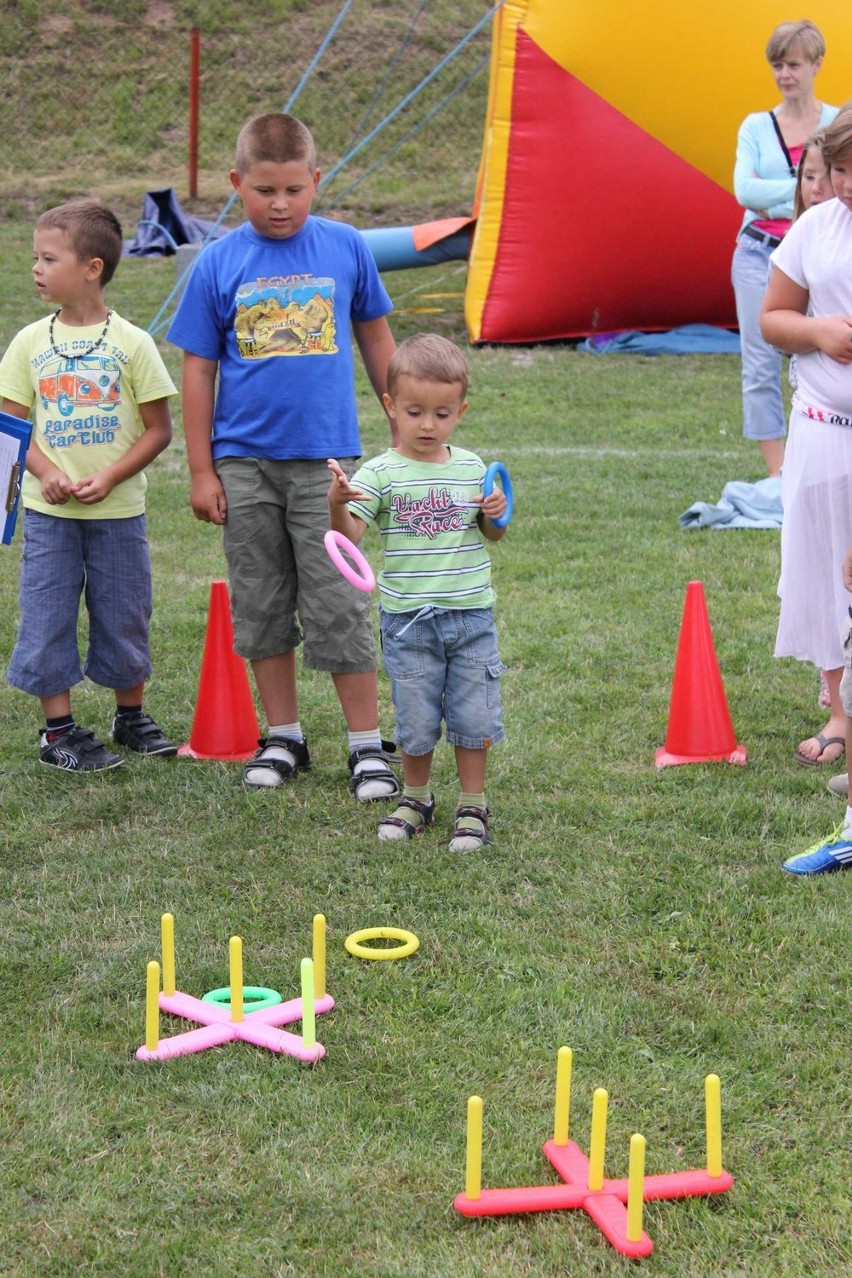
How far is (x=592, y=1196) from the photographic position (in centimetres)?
287

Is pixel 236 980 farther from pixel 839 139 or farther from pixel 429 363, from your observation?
pixel 839 139

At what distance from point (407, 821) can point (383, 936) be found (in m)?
0.76

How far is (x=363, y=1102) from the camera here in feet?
10.6

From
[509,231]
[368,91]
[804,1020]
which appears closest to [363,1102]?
[804,1020]

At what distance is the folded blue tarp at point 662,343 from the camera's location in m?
13.6

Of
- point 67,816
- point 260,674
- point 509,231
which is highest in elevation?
point 509,231

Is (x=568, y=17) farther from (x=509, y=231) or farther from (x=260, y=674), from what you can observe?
(x=260, y=674)

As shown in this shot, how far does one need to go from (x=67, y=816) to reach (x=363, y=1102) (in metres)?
1.97

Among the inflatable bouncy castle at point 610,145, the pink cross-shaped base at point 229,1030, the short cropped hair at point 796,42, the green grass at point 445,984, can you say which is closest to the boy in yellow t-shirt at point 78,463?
the green grass at point 445,984

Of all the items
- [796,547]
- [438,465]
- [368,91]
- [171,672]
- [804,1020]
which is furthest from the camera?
[368,91]

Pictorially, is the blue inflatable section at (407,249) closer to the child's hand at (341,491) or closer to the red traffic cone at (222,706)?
the red traffic cone at (222,706)

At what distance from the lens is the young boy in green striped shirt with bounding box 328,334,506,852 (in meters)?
4.46

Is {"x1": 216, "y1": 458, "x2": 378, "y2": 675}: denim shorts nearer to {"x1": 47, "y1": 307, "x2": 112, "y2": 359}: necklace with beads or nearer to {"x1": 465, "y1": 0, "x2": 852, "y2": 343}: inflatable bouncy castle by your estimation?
{"x1": 47, "y1": 307, "x2": 112, "y2": 359}: necklace with beads

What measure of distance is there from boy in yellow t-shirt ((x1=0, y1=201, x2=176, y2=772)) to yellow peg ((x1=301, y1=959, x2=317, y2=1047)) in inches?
83.0
